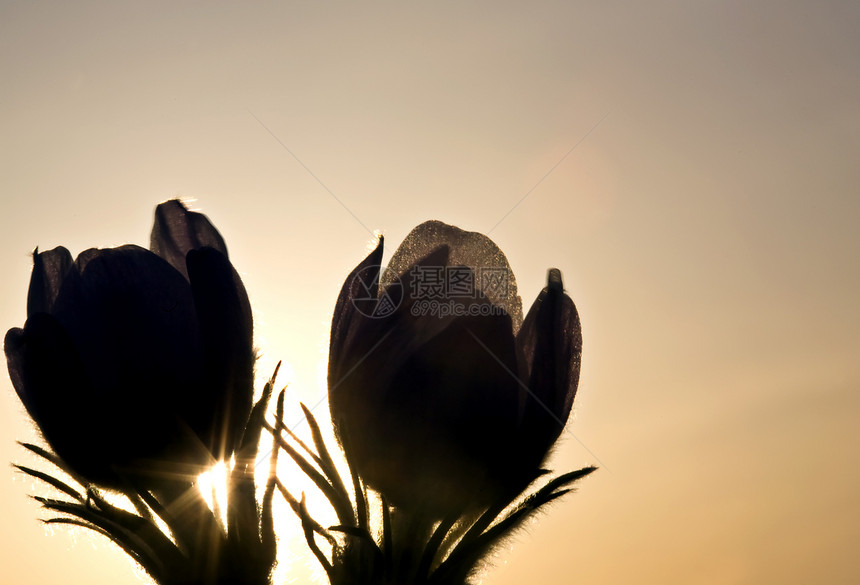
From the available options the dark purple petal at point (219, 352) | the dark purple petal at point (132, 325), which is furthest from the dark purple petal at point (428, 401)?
the dark purple petal at point (132, 325)

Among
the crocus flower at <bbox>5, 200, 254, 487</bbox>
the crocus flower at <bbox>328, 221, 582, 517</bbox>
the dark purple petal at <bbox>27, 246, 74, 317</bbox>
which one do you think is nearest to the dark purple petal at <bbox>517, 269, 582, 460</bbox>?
the crocus flower at <bbox>328, 221, 582, 517</bbox>

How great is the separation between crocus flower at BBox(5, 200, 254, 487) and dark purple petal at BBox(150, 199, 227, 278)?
175 millimetres

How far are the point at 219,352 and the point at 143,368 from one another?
170mm

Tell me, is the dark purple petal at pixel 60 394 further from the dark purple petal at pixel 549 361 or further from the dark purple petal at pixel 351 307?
the dark purple petal at pixel 549 361

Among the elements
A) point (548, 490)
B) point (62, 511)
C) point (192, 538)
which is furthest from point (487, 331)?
point (62, 511)

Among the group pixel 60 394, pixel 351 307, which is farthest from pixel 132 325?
pixel 351 307

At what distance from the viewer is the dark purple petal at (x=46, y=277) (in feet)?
7.25

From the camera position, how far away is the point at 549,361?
2.01 m

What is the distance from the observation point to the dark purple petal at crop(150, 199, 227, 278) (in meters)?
2.25

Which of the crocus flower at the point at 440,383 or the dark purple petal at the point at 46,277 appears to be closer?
the crocus flower at the point at 440,383

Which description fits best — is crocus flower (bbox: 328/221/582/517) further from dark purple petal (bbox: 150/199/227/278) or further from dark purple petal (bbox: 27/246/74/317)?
dark purple petal (bbox: 27/246/74/317)

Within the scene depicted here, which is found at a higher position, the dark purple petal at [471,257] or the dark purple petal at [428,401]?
the dark purple petal at [471,257]

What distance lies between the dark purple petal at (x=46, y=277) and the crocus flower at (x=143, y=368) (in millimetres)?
163

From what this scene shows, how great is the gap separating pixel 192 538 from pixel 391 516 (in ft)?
1.40
